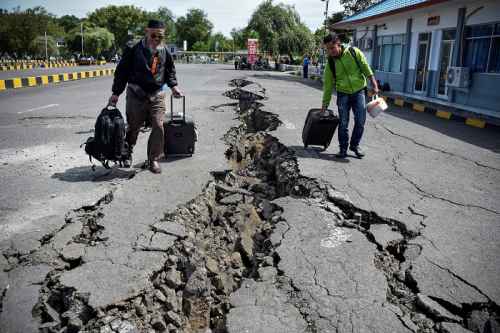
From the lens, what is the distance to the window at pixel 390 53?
19828 mm

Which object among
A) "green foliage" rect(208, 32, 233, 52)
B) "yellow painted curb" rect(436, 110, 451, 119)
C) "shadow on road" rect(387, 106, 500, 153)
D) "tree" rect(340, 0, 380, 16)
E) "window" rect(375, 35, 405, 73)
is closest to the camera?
"shadow on road" rect(387, 106, 500, 153)

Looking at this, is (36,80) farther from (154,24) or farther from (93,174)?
(154,24)

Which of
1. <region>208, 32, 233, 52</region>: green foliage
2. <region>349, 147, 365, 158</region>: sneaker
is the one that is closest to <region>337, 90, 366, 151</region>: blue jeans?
<region>349, 147, 365, 158</region>: sneaker

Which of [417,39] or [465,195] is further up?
[417,39]

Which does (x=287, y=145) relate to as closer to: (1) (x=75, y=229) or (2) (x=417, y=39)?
(1) (x=75, y=229)

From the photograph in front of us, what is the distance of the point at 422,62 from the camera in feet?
57.6

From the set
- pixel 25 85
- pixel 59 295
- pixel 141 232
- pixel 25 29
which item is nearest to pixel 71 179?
pixel 141 232

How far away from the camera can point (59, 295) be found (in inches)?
106

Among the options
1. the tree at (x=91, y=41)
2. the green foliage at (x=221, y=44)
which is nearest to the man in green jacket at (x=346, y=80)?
the tree at (x=91, y=41)

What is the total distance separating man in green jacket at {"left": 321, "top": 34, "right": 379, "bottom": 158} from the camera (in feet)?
19.3

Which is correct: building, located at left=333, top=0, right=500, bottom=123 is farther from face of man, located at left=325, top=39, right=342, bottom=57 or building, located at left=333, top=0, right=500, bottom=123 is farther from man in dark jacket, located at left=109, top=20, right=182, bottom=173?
man in dark jacket, located at left=109, top=20, right=182, bottom=173

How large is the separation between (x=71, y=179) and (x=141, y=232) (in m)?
1.98

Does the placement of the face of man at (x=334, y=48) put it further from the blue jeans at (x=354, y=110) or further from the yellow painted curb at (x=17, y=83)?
the yellow painted curb at (x=17, y=83)

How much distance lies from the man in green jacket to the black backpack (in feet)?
9.90
